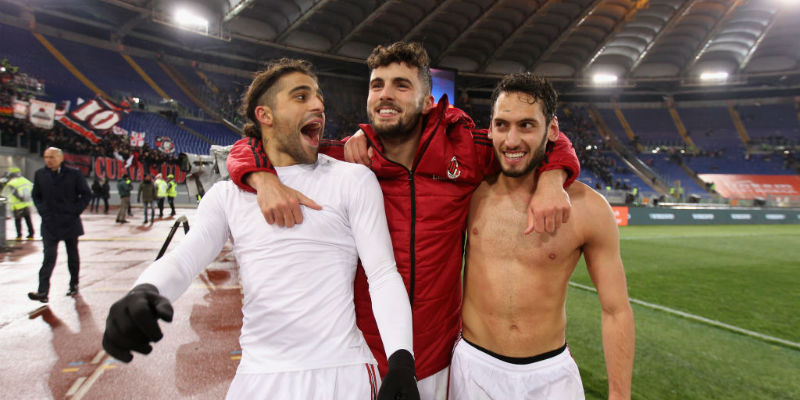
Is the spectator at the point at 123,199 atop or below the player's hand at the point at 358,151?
below

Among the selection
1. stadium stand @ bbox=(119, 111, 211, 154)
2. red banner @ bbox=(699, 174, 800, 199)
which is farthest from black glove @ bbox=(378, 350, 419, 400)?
red banner @ bbox=(699, 174, 800, 199)

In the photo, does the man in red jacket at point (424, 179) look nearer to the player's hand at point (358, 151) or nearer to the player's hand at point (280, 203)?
the player's hand at point (358, 151)

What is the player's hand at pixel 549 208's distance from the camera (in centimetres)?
188

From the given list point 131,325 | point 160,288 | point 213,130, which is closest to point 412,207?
point 160,288

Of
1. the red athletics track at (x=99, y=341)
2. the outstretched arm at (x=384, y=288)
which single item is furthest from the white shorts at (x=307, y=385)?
the red athletics track at (x=99, y=341)

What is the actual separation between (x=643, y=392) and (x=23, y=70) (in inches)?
1110

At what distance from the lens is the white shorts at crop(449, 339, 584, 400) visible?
6.52 ft

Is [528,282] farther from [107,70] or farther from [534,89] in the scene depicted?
[107,70]

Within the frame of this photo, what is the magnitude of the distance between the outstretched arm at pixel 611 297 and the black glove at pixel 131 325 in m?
1.78

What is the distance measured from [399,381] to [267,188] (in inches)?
34.9

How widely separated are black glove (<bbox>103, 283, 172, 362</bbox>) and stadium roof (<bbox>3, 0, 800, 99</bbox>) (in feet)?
80.2

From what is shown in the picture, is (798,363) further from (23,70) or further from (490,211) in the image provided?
(23,70)

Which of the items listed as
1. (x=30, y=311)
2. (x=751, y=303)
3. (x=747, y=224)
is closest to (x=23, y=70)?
(x=30, y=311)

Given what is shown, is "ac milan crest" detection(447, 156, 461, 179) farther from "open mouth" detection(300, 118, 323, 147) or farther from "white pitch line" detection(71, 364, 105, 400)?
"white pitch line" detection(71, 364, 105, 400)
